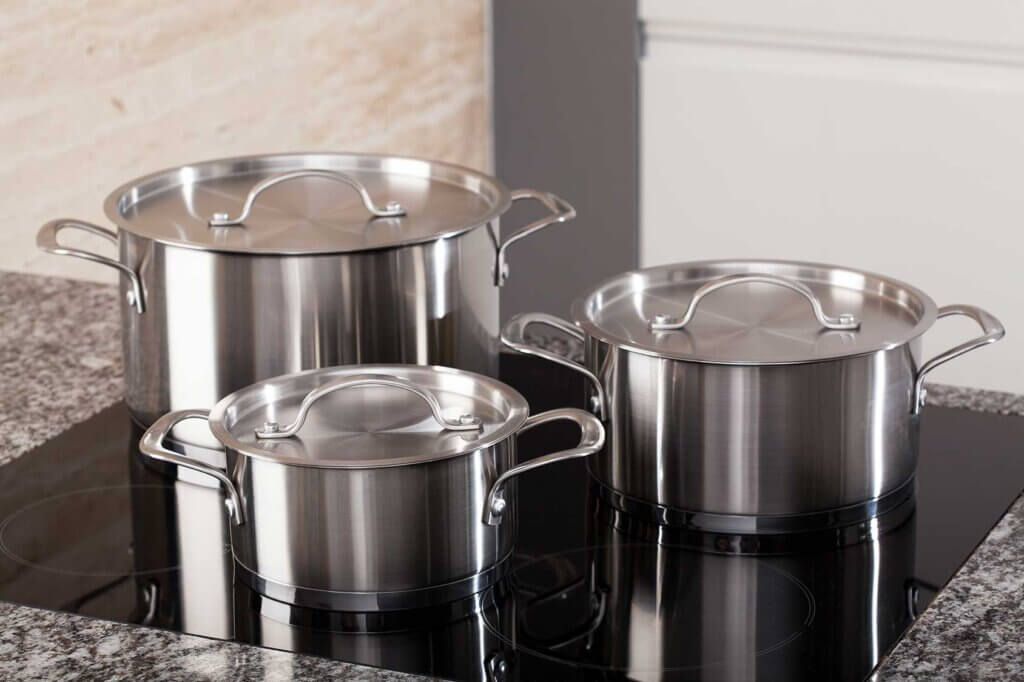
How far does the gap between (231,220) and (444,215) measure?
162 mm

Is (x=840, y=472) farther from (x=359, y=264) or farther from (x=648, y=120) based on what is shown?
(x=648, y=120)

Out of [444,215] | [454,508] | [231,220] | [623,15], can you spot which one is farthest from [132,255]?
[623,15]

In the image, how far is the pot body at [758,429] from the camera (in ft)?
2.85

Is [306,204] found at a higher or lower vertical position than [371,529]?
higher

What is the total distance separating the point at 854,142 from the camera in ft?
8.87

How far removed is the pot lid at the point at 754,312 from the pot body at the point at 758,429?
12 millimetres

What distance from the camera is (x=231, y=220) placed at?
1.06 metres

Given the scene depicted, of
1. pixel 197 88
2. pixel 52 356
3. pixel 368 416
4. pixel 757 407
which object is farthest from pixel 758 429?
pixel 197 88

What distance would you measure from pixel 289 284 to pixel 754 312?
32 cm

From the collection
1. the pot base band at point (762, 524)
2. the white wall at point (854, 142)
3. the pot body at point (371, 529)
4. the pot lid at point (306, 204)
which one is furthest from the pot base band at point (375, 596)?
the white wall at point (854, 142)

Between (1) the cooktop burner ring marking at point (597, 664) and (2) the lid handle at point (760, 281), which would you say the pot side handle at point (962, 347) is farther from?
(1) the cooktop burner ring marking at point (597, 664)

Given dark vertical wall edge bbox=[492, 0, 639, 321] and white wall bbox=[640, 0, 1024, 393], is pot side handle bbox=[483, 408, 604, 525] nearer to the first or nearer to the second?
white wall bbox=[640, 0, 1024, 393]

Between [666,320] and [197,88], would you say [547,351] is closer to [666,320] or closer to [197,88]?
[666,320]

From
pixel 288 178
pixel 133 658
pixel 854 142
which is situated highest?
pixel 288 178
